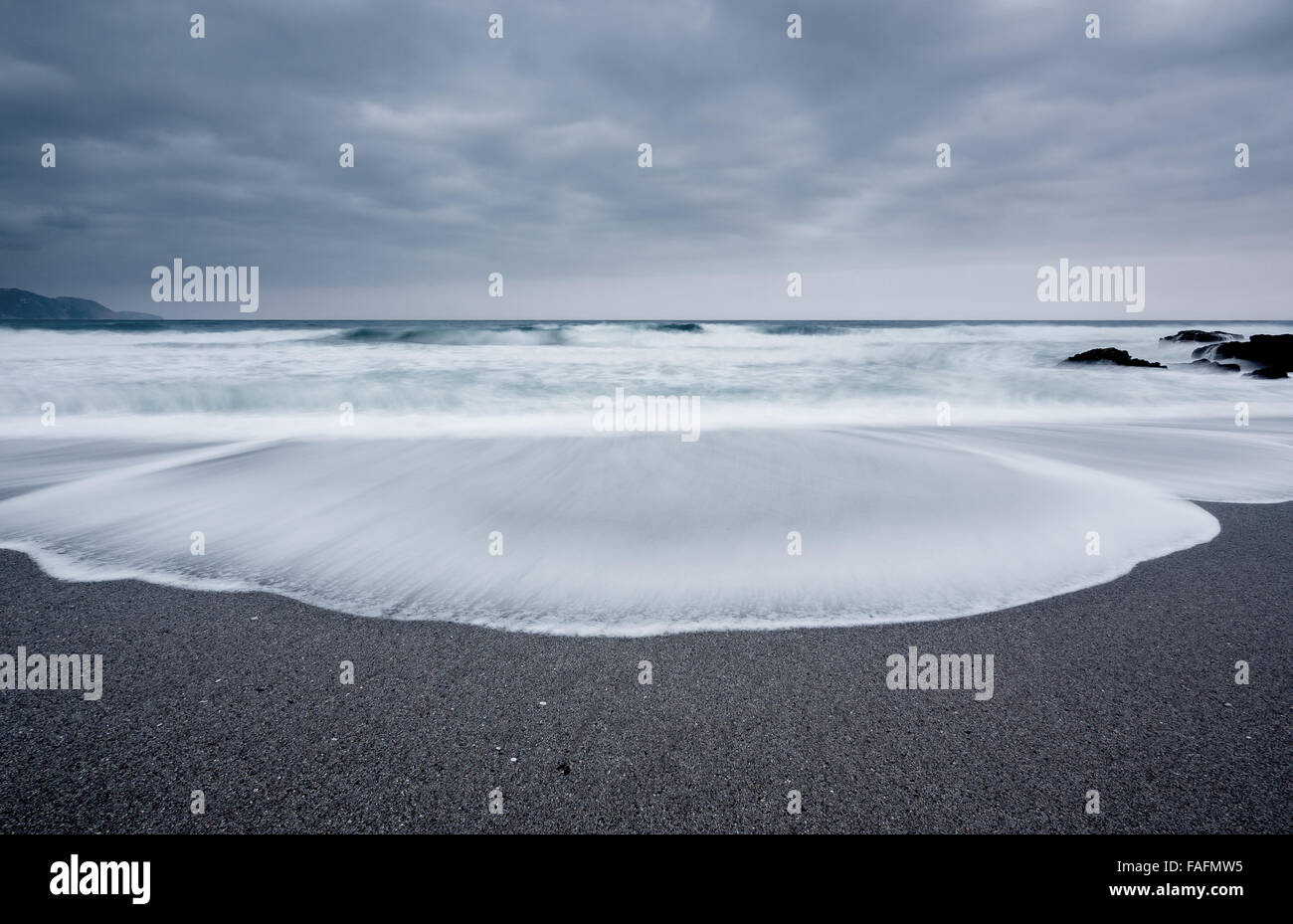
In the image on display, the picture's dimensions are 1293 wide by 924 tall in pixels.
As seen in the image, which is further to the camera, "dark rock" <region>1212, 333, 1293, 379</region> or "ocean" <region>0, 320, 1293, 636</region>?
"dark rock" <region>1212, 333, 1293, 379</region>

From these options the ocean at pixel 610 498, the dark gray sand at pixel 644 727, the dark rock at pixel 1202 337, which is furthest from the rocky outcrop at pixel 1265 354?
the dark gray sand at pixel 644 727

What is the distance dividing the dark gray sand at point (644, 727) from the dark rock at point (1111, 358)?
2069cm

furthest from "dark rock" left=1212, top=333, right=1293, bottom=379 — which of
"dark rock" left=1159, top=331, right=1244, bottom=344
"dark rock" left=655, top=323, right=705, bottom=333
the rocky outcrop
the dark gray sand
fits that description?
"dark rock" left=655, top=323, right=705, bottom=333

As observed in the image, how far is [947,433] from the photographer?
28.5ft

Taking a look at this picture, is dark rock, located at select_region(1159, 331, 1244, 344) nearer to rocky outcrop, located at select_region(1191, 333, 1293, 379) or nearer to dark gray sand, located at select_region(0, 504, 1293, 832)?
rocky outcrop, located at select_region(1191, 333, 1293, 379)

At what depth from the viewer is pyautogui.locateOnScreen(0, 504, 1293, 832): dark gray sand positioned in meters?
1.91

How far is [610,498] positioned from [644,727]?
302 centimetres

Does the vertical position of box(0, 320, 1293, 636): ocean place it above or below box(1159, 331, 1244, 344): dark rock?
below

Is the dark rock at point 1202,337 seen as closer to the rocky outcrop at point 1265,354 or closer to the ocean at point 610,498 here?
the rocky outcrop at point 1265,354

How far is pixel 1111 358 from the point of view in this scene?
20.4m

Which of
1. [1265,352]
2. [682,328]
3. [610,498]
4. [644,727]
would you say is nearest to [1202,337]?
[1265,352]

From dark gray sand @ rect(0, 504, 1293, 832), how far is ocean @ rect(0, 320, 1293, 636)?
0.35m

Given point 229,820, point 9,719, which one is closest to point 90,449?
point 9,719

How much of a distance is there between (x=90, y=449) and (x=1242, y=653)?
34.0ft
